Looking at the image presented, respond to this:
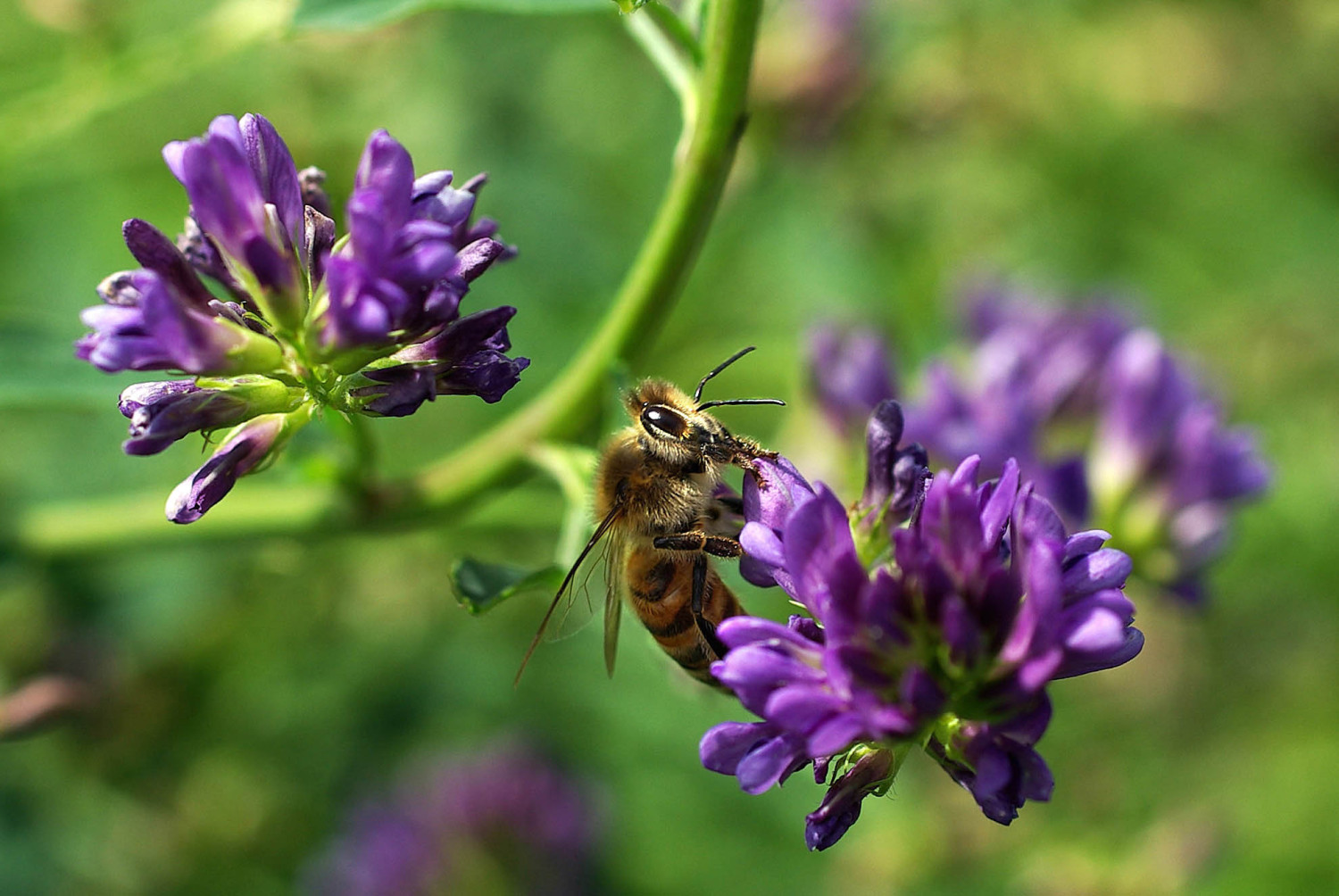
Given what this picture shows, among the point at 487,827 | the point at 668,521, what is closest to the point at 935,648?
the point at 668,521

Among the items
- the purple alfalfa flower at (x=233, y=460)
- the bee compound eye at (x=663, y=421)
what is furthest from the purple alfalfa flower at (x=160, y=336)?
the bee compound eye at (x=663, y=421)

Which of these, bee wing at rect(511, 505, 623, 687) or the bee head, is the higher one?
the bee head

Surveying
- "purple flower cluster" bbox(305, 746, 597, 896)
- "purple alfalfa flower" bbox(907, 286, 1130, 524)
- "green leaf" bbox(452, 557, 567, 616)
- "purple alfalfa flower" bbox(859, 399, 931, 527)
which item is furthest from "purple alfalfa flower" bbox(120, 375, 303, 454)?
"purple flower cluster" bbox(305, 746, 597, 896)

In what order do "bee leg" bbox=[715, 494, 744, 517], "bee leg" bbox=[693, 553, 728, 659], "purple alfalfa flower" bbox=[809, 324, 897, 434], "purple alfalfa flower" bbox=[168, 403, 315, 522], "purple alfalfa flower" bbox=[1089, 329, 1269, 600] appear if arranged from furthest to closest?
"purple alfalfa flower" bbox=[809, 324, 897, 434]
"purple alfalfa flower" bbox=[1089, 329, 1269, 600]
"bee leg" bbox=[715, 494, 744, 517]
"bee leg" bbox=[693, 553, 728, 659]
"purple alfalfa flower" bbox=[168, 403, 315, 522]

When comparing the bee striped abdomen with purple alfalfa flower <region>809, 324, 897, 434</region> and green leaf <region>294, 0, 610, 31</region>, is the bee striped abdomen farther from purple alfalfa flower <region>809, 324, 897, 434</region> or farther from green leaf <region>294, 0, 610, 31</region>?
purple alfalfa flower <region>809, 324, 897, 434</region>

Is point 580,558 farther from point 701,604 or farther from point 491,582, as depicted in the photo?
point 701,604

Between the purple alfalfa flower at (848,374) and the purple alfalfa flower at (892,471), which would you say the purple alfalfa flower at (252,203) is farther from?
the purple alfalfa flower at (848,374)
